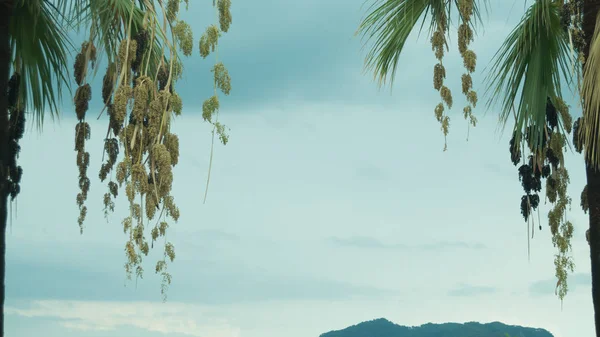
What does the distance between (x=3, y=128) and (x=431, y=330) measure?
325ft

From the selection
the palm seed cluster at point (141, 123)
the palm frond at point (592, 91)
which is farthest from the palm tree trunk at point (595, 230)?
the palm seed cluster at point (141, 123)

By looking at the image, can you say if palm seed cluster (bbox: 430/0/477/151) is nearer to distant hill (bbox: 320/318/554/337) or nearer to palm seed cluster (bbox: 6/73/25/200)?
palm seed cluster (bbox: 6/73/25/200)

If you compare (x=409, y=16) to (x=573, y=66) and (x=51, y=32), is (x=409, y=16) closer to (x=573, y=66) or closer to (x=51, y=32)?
(x=573, y=66)

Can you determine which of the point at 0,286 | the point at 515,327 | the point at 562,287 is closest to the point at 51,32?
the point at 0,286

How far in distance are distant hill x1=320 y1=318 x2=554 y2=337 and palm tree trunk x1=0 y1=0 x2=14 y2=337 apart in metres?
75.9

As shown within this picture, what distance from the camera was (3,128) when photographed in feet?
28.6

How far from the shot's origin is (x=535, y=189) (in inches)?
405

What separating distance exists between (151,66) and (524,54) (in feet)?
16.0

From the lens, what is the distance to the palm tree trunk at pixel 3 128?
8.45 meters

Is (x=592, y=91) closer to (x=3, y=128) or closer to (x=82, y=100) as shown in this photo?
(x=82, y=100)

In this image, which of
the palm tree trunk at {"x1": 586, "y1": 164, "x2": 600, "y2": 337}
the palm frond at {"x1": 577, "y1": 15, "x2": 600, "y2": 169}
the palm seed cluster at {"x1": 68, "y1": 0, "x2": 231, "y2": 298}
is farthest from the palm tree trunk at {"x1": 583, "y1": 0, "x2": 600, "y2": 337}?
the palm seed cluster at {"x1": 68, "y1": 0, "x2": 231, "y2": 298}

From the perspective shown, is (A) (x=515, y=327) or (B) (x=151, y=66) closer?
(B) (x=151, y=66)

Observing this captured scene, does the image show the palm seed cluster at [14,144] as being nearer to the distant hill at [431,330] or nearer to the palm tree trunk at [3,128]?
the palm tree trunk at [3,128]

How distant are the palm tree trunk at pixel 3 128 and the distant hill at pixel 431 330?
75897 millimetres
